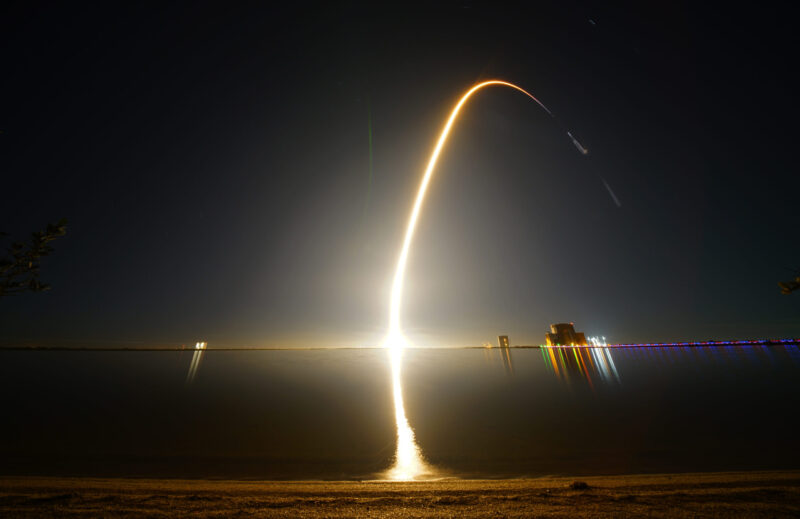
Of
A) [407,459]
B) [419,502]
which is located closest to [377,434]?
[407,459]

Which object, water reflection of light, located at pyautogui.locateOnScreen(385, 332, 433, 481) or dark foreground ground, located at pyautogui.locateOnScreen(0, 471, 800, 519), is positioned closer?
dark foreground ground, located at pyautogui.locateOnScreen(0, 471, 800, 519)

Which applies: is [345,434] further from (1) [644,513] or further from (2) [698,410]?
(2) [698,410]

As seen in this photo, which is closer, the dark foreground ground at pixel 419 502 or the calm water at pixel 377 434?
the dark foreground ground at pixel 419 502

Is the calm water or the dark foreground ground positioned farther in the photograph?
the calm water

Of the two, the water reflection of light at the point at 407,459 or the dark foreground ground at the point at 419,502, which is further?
the water reflection of light at the point at 407,459

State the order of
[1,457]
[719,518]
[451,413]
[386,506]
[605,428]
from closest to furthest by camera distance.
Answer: [719,518] < [386,506] < [1,457] < [605,428] < [451,413]

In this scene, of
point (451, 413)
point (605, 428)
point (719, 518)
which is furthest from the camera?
point (451, 413)

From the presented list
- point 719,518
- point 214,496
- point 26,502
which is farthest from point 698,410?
point 26,502

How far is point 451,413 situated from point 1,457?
97.6ft

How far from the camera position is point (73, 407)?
104ft

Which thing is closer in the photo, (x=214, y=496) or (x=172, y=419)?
(x=214, y=496)

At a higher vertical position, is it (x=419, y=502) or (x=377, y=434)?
(x=419, y=502)

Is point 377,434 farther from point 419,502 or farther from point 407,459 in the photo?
point 419,502

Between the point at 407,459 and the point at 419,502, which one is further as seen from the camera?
the point at 407,459
